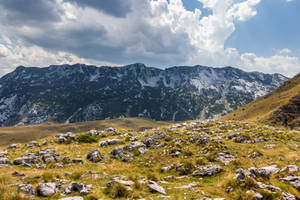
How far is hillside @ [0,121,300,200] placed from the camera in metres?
10.9

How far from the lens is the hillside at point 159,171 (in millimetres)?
10852

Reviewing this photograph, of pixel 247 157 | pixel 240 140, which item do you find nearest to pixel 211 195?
pixel 247 157

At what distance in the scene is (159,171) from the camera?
725 inches

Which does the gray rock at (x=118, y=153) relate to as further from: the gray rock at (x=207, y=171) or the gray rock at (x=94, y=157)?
the gray rock at (x=207, y=171)

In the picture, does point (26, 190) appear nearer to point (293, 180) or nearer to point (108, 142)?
point (108, 142)

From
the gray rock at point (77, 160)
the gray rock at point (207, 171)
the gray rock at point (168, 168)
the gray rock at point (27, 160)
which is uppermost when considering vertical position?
the gray rock at point (207, 171)

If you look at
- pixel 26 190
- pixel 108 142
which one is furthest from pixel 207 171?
pixel 108 142

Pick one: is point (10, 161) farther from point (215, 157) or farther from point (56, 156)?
point (215, 157)

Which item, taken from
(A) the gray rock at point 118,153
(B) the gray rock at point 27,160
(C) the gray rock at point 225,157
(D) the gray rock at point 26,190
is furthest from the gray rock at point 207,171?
(B) the gray rock at point 27,160

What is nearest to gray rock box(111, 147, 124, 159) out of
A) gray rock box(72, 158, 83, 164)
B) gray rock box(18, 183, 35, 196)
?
gray rock box(72, 158, 83, 164)

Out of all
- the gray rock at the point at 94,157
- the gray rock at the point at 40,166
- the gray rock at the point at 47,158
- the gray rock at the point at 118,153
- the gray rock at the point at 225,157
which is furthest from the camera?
the gray rock at the point at 118,153

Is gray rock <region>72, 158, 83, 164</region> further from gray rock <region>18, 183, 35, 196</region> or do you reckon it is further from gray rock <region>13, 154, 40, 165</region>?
gray rock <region>18, 183, 35, 196</region>

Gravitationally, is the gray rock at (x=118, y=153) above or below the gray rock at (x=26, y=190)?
below

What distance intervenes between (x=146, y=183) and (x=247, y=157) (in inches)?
605
